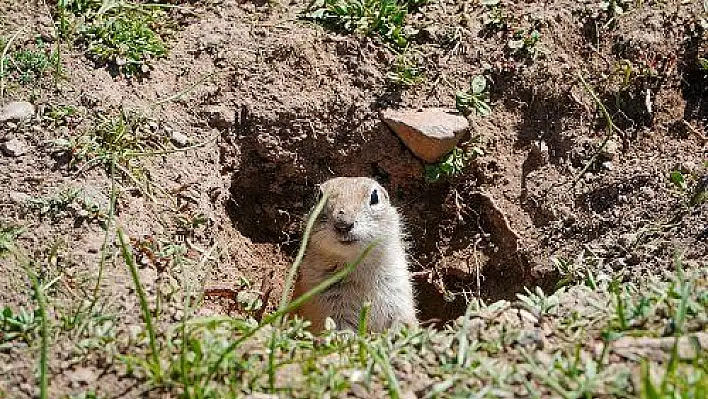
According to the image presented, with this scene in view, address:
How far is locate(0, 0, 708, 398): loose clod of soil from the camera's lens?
18.2 feet

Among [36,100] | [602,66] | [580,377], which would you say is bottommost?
[580,377]

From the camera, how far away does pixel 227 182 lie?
6758mm

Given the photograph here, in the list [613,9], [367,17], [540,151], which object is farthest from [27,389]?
[613,9]

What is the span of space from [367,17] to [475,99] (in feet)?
3.45

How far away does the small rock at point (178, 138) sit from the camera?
6355 millimetres

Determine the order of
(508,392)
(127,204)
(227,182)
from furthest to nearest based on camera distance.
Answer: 1. (227,182)
2. (127,204)
3. (508,392)

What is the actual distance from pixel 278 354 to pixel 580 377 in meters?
1.35

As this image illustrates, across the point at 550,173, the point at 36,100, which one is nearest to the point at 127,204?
the point at 36,100

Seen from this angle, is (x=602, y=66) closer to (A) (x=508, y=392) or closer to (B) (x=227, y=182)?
(B) (x=227, y=182)

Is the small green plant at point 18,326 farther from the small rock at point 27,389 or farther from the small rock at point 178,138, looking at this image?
the small rock at point 178,138

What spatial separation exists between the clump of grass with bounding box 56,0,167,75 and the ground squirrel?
161 cm

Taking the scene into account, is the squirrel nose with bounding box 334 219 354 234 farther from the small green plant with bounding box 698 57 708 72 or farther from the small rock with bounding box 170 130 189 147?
the small green plant with bounding box 698 57 708 72

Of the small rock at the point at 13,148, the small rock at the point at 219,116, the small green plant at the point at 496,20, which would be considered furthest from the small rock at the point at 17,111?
the small green plant at the point at 496,20

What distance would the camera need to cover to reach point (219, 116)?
6645mm
